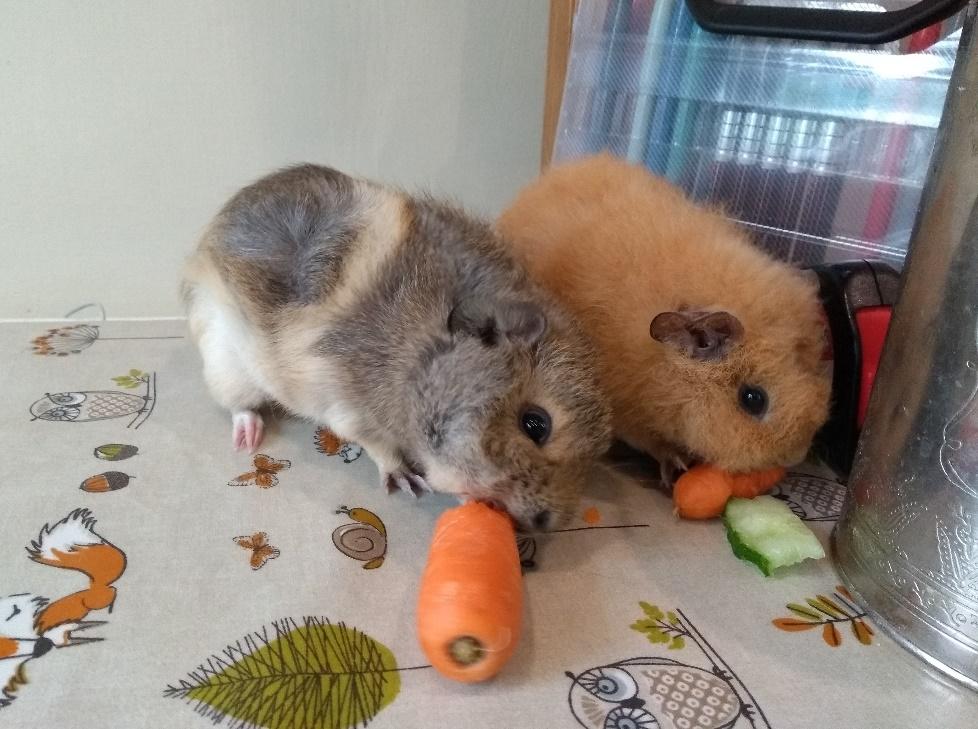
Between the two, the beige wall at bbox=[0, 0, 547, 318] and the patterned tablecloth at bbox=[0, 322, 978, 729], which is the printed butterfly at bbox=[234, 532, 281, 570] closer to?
the patterned tablecloth at bbox=[0, 322, 978, 729]

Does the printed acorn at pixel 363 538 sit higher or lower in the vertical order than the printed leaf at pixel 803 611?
lower

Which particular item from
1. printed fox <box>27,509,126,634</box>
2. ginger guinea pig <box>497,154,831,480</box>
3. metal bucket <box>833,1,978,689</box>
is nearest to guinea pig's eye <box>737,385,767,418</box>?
ginger guinea pig <box>497,154,831,480</box>

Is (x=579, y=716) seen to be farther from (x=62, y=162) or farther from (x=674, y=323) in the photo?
(x=62, y=162)

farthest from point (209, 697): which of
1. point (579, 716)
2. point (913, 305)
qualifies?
point (913, 305)

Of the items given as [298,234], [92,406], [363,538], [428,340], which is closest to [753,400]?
[428,340]

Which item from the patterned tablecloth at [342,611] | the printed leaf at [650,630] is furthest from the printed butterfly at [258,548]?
the printed leaf at [650,630]

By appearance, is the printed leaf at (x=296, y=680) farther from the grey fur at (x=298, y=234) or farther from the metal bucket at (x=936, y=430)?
the metal bucket at (x=936, y=430)

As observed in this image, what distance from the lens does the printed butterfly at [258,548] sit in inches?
39.1

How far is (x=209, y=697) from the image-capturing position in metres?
0.78

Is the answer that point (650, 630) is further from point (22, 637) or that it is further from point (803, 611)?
point (22, 637)

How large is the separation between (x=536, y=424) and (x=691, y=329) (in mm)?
301

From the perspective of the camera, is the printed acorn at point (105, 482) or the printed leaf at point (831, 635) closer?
the printed leaf at point (831, 635)

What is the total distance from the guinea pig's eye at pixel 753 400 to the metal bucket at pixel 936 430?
225 mm

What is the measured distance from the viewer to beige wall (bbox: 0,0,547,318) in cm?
167
